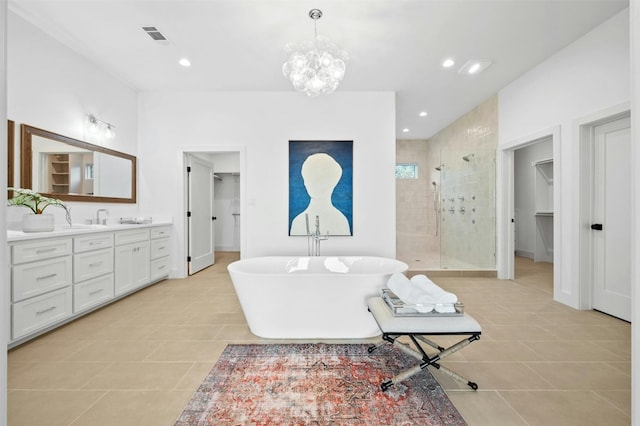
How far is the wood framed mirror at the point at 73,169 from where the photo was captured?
269 centimetres

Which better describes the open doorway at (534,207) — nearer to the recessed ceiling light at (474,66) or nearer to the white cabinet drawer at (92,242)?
the recessed ceiling light at (474,66)

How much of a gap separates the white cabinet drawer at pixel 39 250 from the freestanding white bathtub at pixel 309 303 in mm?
1514

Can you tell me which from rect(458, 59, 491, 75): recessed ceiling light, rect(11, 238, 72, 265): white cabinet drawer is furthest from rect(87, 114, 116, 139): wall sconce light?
rect(458, 59, 491, 75): recessed ceiling light

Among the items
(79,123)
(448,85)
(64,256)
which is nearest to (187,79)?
(79,123)

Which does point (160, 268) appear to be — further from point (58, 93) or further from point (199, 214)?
point (58, 93)

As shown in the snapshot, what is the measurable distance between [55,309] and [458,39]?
4367 millimetres

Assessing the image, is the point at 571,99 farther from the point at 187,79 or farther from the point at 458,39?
the point at 187,79

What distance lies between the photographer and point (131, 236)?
3.35 meters

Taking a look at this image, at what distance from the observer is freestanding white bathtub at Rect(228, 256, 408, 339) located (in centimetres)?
220

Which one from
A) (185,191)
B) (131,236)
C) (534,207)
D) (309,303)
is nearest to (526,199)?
(534,207)

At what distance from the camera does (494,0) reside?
2.32 meters

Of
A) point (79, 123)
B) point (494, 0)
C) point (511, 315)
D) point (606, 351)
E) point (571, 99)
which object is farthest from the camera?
point (79, 123)

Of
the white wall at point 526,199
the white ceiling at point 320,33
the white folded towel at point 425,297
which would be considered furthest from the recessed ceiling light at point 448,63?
the white wall at point 526,199

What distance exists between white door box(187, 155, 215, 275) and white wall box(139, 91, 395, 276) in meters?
0.59
